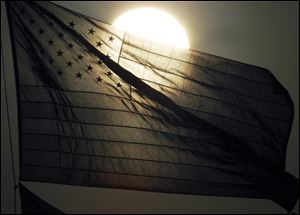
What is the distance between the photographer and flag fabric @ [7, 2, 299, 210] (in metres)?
3.27

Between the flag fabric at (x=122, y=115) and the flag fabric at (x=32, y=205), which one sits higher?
the flag fabric at (x=122, y=115)

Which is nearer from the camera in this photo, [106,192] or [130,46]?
[130,46]

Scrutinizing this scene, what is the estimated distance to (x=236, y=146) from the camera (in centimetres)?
345

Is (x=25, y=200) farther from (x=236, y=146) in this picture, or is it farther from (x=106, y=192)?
(x=106, y=192)

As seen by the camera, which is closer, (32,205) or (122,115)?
(32,205)

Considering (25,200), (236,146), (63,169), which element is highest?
(236,146)

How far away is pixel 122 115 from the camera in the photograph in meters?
3.31

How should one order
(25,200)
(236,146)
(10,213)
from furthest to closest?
1. (10,213)
2. (236,146)
3. (25,200)

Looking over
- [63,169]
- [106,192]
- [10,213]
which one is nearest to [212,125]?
[63,169]

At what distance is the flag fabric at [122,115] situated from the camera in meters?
3.27

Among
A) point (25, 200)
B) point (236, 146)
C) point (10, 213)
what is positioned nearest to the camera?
point (25, 200)

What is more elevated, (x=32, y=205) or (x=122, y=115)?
(x=122, y=115)

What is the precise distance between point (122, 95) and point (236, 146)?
1.20 m

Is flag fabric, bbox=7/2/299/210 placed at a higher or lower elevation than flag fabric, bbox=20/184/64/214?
higher
